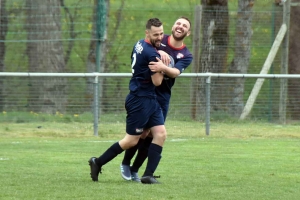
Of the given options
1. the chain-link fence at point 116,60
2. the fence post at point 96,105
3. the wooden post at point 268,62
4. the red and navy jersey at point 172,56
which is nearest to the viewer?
the red and navy jersey at point 172,56

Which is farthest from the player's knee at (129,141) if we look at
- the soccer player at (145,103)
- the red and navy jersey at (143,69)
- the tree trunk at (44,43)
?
the tree trunk at (44,43)

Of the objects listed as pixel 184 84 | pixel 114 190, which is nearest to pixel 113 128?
pixel 184 84

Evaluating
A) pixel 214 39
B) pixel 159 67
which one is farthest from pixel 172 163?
pixel 214 39

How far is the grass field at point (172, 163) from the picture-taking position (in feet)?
24.4

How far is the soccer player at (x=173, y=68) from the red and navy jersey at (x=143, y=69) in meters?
0.18

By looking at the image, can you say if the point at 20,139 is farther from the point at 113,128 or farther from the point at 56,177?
the point at 56,177

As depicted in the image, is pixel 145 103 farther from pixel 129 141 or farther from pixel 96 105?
pixel 96 105

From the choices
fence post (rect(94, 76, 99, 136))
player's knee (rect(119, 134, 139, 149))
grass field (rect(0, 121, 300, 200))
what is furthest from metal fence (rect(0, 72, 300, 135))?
player's knee (rect(119, 134, 139, 149))

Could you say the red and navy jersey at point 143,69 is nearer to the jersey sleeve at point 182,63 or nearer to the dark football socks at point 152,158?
the jersey sleeve at point 182,63

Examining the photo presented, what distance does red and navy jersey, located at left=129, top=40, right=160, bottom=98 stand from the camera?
790 centimetres

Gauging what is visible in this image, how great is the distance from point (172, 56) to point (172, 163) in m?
2.22

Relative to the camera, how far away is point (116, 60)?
22109mm

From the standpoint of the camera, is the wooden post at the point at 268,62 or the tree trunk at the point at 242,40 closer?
the wooden post at the point at 268,62

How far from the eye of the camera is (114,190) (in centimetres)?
749
